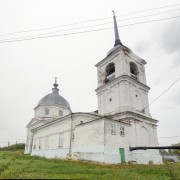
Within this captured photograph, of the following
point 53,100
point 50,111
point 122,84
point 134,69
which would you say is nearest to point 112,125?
point 122,84

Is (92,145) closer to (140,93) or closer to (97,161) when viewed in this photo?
(97,161)

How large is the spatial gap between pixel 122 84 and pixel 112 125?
724 cm

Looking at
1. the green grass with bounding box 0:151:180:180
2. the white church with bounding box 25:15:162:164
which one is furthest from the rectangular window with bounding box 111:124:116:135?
the green grass with bounding box 0:151:180:180

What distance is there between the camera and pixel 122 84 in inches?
1003

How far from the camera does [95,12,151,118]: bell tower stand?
2511 cm

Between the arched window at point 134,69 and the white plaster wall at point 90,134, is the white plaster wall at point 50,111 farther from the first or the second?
the arched window at point 134,69

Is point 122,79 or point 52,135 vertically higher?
point 122,79

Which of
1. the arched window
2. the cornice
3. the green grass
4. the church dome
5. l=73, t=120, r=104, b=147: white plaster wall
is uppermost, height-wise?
the arched window

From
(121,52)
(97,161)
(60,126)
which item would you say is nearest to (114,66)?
(121,52)

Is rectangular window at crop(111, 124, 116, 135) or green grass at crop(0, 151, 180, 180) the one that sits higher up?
rectangular window at crop(111, 124, 116, 135)

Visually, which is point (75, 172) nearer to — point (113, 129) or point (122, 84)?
point (113, 129)

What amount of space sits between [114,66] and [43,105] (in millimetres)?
19087

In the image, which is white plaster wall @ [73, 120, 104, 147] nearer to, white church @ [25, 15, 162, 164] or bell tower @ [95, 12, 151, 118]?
white church @ [25, 15, 162, 164]

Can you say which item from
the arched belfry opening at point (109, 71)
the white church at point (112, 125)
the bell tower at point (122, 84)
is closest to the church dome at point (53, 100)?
the white church at point (112, 125)
